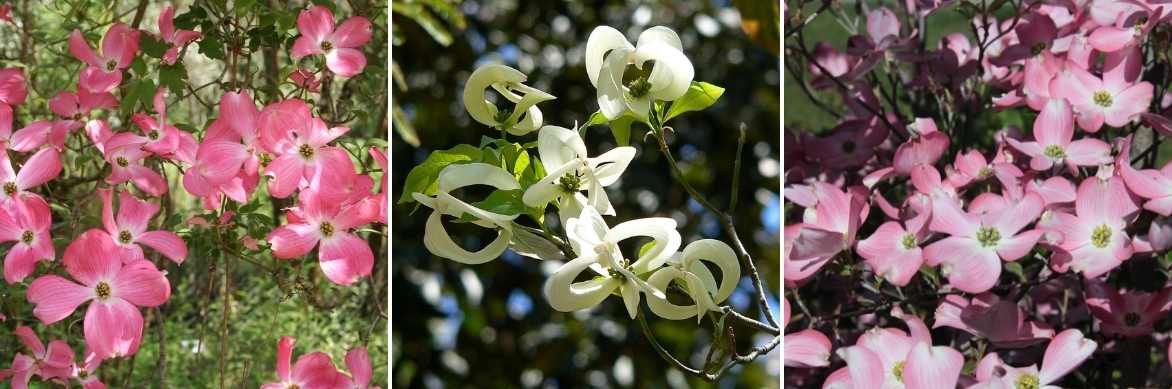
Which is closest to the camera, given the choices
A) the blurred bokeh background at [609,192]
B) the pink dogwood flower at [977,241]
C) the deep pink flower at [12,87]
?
the pink dogwood flower at [977,241]

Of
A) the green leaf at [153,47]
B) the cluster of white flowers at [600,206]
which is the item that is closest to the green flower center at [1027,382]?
the cluster of white flowers at [600,206]

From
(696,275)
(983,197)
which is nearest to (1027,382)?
(983,197)

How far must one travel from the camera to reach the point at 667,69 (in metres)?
0.59

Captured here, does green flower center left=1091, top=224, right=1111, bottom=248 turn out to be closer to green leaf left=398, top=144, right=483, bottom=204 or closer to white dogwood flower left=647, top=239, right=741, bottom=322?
white dogwood flower left=647, top=239, right=741, bottom=322

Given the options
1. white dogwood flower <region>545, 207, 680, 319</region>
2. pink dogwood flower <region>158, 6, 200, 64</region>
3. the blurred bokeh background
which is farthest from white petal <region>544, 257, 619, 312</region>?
the blurred bokeh background

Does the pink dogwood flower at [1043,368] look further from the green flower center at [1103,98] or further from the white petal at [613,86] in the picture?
the white petal at [613,86]

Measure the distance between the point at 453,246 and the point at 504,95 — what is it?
0.09 metres

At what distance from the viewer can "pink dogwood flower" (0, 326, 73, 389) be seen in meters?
0.87

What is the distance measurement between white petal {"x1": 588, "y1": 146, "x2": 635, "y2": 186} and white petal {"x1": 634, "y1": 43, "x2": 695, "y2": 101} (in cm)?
4

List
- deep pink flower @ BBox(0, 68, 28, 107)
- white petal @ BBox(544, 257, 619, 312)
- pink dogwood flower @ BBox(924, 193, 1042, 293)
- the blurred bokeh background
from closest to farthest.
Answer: white petal @ BBox(544, 257, 619, 312) → pink dogwood flower @ BBox(924, 193, 1042, 293) → deep pink flower @ BBox(0, 68, 28, 107) → the blurred bokeh background

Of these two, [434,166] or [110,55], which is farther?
[110,55]

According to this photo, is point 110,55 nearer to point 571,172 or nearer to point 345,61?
point 345,61

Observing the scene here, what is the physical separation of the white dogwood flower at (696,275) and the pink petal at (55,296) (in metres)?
0.43

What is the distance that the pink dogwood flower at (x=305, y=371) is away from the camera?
83 cm
